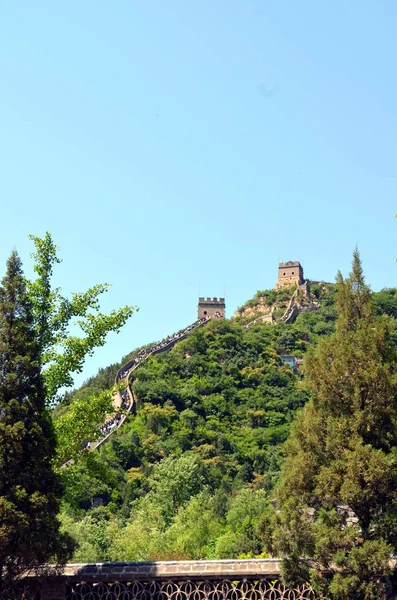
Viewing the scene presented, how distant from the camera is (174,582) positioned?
18969 mm

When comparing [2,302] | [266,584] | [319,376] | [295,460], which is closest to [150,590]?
[266,584]

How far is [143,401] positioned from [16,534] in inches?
2536

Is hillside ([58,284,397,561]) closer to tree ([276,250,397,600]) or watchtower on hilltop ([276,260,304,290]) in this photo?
tree ([276,250,397,600])

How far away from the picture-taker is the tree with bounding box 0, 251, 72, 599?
→ 1822 centimetres

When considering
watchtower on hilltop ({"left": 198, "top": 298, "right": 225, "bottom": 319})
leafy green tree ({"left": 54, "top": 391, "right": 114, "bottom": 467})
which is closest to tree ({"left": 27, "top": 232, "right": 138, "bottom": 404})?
leafy green tree ({"left": 54, "top": 391, "right": 114, "bottom": 467})

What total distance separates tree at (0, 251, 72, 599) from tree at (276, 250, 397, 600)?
15.8ft

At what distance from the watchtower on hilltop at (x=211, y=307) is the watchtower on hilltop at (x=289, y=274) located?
32.2ft

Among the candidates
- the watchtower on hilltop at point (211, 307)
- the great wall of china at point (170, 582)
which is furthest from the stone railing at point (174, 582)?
the watchtower on hilltop at point (211, 307)

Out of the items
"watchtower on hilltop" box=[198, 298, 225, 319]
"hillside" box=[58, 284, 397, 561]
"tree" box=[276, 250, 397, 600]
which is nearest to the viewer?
"tree" box=[276, 250, 397, 600]

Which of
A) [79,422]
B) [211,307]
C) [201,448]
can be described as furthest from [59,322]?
[211,307]

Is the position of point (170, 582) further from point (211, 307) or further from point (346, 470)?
point (211, 307)

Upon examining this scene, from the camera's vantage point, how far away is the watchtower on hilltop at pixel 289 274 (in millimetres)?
124562

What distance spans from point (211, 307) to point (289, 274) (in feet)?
45.9

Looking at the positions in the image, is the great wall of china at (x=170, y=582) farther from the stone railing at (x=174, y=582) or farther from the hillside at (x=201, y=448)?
the hillside at (x=201, y=448)
